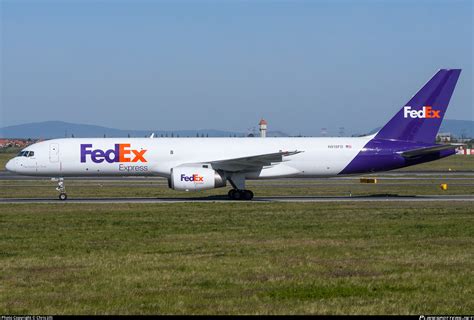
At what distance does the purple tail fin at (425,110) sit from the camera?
40.7 meters

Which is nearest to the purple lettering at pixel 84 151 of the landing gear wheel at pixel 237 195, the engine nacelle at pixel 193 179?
the engine nacelle at pixel 193 179

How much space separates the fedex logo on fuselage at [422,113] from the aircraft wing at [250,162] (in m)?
7.03

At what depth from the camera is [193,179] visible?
121ft

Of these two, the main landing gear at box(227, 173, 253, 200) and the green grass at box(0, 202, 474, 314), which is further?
the main landing gear at box(227, 173, 253, 200)

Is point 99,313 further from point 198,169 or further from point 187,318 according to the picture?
point 198,169

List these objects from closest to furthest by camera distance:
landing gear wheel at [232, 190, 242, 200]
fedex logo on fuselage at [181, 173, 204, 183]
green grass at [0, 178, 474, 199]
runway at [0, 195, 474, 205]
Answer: fedex logo on fuselage at [181, 173, 204, 183]
runway at [0, 195, 474, 205]
landing gear wheel at [232, 190, 242, 200]
green grass at [0, 178, 474, 199]

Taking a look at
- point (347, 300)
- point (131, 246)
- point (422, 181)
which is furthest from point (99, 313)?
point (422, 181)

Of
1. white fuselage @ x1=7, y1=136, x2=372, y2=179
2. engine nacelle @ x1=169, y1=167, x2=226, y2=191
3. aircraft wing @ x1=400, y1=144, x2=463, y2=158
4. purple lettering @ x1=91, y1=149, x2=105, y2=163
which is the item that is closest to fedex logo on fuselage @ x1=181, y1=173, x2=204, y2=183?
engine nacelle @ x1=169, y1=167, x2=226, y2=191

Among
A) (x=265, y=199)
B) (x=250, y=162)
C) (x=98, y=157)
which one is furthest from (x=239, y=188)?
(x=98, y=157)

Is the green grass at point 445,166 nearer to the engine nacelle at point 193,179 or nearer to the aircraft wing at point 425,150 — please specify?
the aircraft wing at point 425,150

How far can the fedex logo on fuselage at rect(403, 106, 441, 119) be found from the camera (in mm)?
40781

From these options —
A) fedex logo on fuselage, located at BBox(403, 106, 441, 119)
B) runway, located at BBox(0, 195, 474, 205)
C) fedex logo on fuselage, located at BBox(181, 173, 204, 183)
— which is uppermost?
fedex logo on fuselage, located at BBox(403, 106, 441, 119)

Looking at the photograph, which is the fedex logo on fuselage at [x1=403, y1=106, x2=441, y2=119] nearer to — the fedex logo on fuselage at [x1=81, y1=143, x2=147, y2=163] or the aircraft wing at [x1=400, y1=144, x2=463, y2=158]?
the aircraft wing at [x1=400, y1=144, x2=463, y2=158]

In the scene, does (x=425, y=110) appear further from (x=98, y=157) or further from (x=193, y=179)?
(x=98, y=157)
